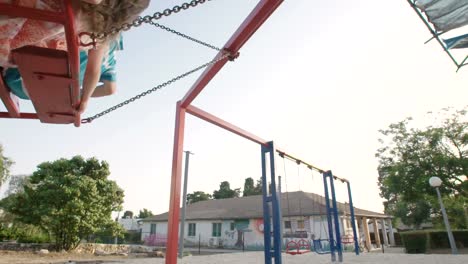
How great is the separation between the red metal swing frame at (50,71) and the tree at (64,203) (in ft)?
51.0

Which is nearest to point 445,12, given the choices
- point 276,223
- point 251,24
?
point 251,24

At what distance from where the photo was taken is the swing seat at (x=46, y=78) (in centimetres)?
136

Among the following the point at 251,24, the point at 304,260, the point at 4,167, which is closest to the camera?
the point at 251,24

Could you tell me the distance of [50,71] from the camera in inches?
58.2

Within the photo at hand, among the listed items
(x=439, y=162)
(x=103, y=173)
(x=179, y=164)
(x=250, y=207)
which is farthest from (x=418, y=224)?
(x=179, y=164)

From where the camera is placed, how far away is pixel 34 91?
167 centimetres

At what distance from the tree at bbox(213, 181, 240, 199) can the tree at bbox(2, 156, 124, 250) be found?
4394cm

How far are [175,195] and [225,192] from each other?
58.2 metres

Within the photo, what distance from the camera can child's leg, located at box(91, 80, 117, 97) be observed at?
2.08m

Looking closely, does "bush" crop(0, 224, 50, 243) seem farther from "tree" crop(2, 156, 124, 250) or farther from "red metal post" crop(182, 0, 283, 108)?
"red metal post" crop(182, 0, 283, 108)

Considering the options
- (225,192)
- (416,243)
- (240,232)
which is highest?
(225,192)

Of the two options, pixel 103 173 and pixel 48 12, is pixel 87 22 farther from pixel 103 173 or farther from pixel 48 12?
pixel 103 173

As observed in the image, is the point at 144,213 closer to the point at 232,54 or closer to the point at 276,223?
the point at 276,223

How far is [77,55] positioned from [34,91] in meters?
0.51
